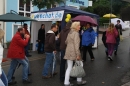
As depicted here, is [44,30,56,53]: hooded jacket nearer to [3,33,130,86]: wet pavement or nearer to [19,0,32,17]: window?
[3,33,130,86]: wet pavement

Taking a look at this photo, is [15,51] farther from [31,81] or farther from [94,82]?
[94,82]

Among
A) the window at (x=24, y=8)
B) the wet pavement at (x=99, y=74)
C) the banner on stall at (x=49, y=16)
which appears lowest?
the wet pavement at (x=99, y=74)

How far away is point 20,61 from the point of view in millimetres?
6352

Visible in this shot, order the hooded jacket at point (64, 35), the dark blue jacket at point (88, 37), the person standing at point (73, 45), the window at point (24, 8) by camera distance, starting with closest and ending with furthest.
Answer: the person standing at point (73, 45)
the hooded jacket at point (64, 35)
the dark blue jacket at point (88, 37)
the window at point (24, 8)

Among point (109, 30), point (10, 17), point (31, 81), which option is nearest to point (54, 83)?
point (31, 81)

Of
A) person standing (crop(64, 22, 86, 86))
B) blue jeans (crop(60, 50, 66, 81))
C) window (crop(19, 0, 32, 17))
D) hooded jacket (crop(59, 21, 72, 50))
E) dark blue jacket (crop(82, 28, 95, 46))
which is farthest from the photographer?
window (crop(19, 0, 32, 17))

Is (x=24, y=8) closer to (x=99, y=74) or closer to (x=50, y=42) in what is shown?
A: (x=99, y=74)

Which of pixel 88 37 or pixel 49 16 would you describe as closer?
pixel 88 37

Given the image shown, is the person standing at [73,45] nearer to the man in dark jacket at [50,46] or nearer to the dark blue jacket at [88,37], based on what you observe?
the man in dark jacket at [50,46]

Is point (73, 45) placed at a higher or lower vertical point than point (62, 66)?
higher

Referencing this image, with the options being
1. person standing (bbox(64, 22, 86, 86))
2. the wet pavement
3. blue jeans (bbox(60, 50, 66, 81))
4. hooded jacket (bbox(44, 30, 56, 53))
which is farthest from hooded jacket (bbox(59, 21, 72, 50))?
the wet pavement

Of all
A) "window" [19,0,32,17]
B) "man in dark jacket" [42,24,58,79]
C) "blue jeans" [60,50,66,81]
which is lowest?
"blue jeans" [60,50,66,81]

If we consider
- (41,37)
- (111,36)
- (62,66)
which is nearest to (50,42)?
(62,66)

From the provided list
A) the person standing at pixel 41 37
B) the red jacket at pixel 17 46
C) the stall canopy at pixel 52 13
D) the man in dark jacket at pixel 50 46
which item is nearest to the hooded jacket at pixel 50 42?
the man in dark jacket at pixel 50 46
